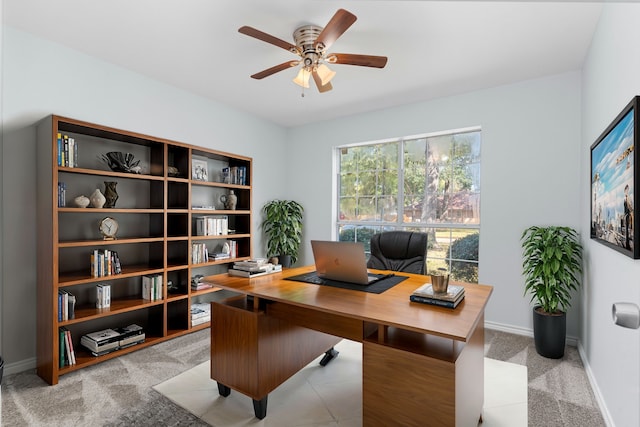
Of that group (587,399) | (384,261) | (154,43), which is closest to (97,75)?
(154,43)

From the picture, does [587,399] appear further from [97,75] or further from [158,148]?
[97,75]

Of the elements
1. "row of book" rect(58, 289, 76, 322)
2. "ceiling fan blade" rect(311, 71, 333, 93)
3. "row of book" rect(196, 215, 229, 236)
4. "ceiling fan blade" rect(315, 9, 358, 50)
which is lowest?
"row of book" rect(58, 289, 76, 322)

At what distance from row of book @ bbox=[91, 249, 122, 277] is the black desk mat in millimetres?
1633

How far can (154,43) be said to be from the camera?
2.62 meters

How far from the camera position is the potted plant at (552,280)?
2711mm

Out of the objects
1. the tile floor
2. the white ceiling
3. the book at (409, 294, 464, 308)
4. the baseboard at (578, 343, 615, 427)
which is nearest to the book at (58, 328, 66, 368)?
the tile floor

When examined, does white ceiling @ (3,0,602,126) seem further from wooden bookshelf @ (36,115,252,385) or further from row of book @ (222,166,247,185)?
row of book @ (222,166,247,185)

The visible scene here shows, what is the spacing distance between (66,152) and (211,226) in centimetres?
148

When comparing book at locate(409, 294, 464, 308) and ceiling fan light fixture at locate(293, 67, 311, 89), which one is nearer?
book at locate(409, 294, 464, 308)

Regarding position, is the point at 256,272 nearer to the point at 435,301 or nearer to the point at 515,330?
the point at 435,301

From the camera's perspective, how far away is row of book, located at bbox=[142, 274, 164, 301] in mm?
3031

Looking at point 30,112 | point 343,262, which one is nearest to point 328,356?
point 343,262

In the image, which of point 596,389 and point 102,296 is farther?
point 102,296

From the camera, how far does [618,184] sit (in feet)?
5.43
